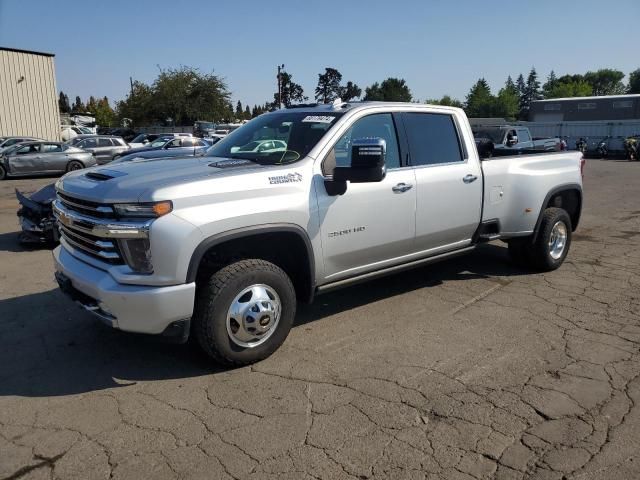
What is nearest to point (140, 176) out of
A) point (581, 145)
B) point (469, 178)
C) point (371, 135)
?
point (371, 135)

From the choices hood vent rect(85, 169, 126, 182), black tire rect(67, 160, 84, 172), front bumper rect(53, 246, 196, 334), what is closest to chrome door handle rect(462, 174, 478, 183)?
front bumper rect(53, 246, 196, 334)

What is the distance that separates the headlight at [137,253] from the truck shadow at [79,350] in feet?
2.21

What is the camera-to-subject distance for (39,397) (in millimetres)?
3516

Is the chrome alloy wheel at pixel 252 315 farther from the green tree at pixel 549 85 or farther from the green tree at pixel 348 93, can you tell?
the green tree at pixel 549 85

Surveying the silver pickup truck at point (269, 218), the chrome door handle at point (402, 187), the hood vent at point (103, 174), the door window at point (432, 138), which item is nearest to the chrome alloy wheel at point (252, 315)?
the silver pickup truck at point (269, 218)

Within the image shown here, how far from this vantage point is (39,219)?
25.2 feet

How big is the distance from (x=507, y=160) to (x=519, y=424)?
3376 mm

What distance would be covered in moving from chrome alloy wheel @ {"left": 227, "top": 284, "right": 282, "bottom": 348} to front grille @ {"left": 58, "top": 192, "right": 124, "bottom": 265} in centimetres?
85

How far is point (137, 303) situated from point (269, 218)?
1.08m

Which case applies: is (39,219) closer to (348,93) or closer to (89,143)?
(348,93)

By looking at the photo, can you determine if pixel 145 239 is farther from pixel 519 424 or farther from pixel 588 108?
pixel 588 108

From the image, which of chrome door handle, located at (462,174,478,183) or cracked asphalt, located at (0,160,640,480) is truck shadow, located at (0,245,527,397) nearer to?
cracked asphalt, located at (0,160,640,480)

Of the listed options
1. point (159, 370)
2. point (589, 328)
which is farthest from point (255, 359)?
point (589, 328)

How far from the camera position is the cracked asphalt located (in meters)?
2.83
